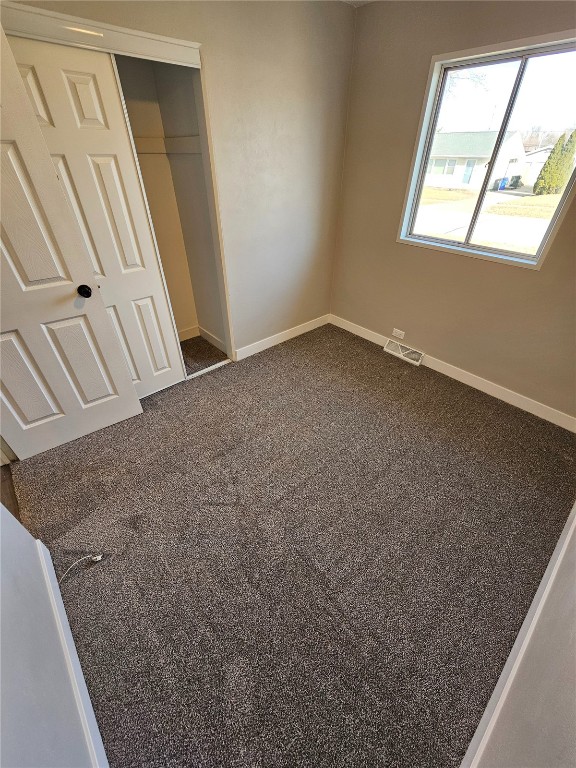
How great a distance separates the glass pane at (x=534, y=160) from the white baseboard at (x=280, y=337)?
1684 mm

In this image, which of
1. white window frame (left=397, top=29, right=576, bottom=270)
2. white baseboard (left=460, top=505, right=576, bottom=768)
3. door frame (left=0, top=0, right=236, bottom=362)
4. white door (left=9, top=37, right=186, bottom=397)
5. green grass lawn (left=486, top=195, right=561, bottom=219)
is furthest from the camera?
green grass lawn (left=486, top=195, right=561, bottom=219)

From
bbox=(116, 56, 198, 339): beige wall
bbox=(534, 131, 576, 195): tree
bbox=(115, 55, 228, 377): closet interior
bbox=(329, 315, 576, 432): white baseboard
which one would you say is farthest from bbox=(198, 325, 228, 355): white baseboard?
bbox=(534, 131, 576, 195): tree

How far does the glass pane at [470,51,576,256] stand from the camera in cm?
173

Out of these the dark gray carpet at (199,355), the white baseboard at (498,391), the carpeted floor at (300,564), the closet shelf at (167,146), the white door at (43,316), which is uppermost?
the closet shelf at (167,146)

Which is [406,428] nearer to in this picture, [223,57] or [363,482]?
[363,482]

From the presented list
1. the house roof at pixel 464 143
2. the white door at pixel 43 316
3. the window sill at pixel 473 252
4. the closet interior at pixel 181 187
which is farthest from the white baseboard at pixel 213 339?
the house roof at pixel 464 143

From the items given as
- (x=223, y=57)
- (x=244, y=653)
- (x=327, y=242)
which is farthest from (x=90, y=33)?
(x=244, y=653)

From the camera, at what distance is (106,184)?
1821 mm

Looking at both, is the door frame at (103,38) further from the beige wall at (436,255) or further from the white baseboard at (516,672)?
the white baseboard at (516,672)

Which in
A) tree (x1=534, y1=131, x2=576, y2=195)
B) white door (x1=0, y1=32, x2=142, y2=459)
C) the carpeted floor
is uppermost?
tree (x1=534, y1=131, x2=576, y2=195)

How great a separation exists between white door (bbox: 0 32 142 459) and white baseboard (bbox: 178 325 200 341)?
1.17 m

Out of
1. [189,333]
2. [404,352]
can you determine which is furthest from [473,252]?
[189,333]

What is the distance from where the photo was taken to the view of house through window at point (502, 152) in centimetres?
177

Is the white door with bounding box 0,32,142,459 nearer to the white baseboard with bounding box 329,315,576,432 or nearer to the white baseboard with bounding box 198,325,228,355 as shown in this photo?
the white baseboard with bounding box 198,325,228,355
